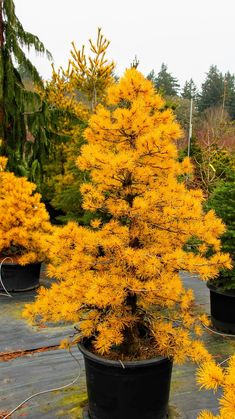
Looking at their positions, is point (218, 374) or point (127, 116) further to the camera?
point (127, 116)

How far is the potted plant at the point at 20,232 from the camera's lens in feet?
14.6

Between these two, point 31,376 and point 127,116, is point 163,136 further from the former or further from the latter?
point 31,376

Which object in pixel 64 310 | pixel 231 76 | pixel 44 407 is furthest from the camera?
pixel 231 76

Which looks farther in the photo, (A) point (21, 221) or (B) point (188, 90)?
(B) point (188, 90)

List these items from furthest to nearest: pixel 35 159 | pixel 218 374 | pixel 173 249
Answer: pixel 35 159, pixel 173 249, pixel 218 374

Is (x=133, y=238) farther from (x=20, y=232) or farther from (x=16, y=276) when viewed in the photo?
(x=16, y=276)

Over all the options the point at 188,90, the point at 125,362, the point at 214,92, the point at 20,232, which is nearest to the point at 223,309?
the point at 125,362

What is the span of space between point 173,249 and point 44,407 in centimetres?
121

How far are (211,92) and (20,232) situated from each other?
31.1 m

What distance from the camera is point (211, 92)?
32375 mm

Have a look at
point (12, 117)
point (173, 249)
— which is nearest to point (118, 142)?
point (173, 249)

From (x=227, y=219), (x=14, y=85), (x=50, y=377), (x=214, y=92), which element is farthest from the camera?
(x=214, y=92)

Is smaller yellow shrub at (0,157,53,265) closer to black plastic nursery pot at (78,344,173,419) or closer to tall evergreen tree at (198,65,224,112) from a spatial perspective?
black plastic nursery pot at (78,344,173,419)

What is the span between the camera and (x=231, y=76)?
121ft
